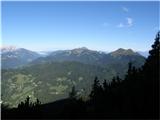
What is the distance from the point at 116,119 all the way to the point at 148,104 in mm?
7997

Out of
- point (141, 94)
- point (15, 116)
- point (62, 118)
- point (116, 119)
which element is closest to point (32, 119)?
point (15, 116)

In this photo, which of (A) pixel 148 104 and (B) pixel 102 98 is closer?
(A) pixel 148 104

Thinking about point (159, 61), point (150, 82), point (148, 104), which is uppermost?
point (159, 61)

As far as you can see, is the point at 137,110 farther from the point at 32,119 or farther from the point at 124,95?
the point at 32,119

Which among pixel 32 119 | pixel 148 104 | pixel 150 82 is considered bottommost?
pixel 32 119

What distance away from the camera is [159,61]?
270 feet

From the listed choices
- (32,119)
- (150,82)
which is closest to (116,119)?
(150,82)

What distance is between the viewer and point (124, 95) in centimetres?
7075

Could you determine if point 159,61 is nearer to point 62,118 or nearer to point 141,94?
point 141,94

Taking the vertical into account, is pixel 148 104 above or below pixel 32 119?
above

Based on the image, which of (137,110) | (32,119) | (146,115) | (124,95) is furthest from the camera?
(124,95)

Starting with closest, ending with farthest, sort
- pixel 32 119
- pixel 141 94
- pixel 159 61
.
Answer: pixel 141 94 → pixel 32 119 → pixel 159 61

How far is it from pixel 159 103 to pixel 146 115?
396 cm

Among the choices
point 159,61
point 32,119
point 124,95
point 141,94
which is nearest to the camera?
point 141,94
